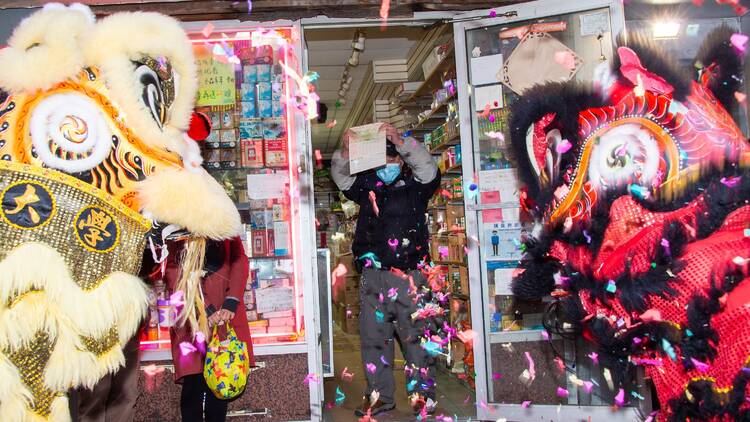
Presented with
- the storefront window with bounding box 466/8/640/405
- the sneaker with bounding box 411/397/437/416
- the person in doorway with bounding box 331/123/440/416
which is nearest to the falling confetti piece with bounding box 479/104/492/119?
the storefront window with bounding box 466/8/640/405

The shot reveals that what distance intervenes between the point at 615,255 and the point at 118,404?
198 centimetres

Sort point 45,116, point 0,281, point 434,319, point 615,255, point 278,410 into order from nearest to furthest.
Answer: point 0,281
point 45,116
point 615,255
point 278,410
point 434,319

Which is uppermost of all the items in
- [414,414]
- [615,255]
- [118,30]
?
[118,30]

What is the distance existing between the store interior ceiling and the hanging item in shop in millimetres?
889

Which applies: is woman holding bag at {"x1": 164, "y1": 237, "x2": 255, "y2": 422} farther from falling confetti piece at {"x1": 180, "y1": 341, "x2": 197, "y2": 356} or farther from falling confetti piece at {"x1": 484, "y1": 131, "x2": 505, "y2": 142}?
falling confetti piece at {"x1": 484, "y1": 131, "x2": 505, "y2": 142}

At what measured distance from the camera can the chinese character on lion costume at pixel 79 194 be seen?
4.41 ft

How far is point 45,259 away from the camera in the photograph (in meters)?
1.34

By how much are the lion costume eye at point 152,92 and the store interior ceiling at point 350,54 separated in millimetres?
2731

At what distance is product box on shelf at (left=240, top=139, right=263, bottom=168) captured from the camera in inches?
156

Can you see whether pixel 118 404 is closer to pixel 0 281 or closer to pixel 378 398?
pixel 0 281

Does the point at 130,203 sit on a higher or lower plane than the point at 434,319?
higher

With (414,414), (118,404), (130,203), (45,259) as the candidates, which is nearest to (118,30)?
(130,203)

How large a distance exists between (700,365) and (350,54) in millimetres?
5307

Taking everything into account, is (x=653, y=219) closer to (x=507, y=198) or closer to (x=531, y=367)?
(x=507, y=198)
